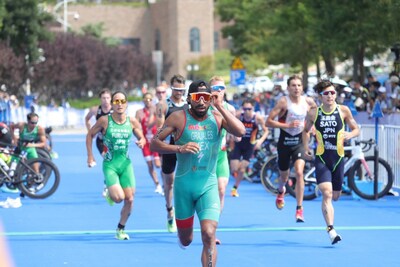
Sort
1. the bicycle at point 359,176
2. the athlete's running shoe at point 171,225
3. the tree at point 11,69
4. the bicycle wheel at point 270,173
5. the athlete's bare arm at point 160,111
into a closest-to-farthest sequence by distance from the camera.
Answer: the athlete's running shoe at point 171,225, the athlete's bare arm at point 160,111, the bicycle at point 359,176, the bicycle wheel at point 270,173, the tree at point 11,69

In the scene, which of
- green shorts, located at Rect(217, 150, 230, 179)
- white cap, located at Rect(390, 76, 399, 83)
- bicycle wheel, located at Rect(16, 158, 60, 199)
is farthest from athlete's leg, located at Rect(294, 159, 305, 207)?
white cap, located at Rect(390, 76, 399, 83)

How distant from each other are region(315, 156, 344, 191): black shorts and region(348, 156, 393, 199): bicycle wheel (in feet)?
15.7

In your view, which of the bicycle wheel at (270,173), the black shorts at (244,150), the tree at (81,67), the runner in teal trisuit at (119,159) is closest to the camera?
the runner in teal trisuit at (119,159)

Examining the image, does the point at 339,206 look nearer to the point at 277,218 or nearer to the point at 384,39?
the point at 277,218

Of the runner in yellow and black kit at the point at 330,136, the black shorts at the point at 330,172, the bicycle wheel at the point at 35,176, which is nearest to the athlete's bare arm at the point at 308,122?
the runner in yellow and black kit at the point at 330,136

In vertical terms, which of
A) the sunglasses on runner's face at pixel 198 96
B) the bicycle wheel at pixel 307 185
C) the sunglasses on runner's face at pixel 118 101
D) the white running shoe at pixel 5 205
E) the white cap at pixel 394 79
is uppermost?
the sunglasses on runner's face at pixel 198 96

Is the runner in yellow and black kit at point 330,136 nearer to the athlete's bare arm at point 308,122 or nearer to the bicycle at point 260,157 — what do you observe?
the athlete's bare arm at point 308,122

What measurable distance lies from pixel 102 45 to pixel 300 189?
7203cm

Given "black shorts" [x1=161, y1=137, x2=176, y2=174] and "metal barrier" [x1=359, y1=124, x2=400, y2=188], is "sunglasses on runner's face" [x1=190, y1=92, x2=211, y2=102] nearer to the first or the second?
"black shorts" [x1=161, y1=137, x2=176, y2=174]

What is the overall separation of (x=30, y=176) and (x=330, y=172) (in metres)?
7.35

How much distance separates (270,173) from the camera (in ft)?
65.9

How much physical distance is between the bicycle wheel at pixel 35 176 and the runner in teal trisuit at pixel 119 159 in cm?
531

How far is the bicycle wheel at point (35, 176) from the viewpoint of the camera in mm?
19375

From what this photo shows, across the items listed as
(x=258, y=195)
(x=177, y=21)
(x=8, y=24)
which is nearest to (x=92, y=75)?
(x=8, y=24)
